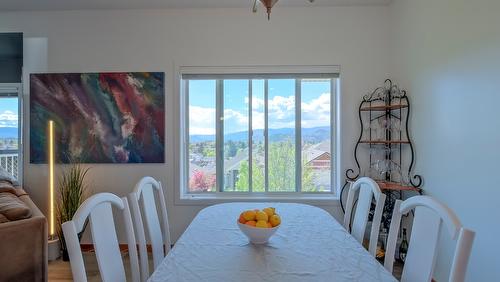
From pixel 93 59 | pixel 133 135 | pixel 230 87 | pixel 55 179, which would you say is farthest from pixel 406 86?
pixel 55 179

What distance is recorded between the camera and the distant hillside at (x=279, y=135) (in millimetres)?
3283

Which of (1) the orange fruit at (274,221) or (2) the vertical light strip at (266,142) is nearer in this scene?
(1) the orange fruit at (274,221)

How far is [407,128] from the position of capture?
2.80 metres

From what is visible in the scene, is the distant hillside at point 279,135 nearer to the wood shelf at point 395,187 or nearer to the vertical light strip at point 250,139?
the vertical light strip at point 250,139

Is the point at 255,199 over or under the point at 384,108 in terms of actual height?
under

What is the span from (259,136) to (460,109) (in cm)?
190

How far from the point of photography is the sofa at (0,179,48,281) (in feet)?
6.47

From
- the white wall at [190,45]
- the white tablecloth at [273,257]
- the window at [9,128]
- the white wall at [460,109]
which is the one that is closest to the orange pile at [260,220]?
the white tablecloth at [273,257]

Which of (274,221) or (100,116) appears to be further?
(100,116)

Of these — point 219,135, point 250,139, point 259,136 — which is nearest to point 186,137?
point 219,135

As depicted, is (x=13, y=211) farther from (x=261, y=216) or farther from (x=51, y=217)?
(x=261, y=216)

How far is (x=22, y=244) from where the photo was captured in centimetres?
204

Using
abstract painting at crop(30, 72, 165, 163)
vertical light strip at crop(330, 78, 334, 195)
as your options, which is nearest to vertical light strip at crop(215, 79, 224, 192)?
abstract painting at crop(30, 72, 165, 163)

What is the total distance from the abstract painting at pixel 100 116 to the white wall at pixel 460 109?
264cm
